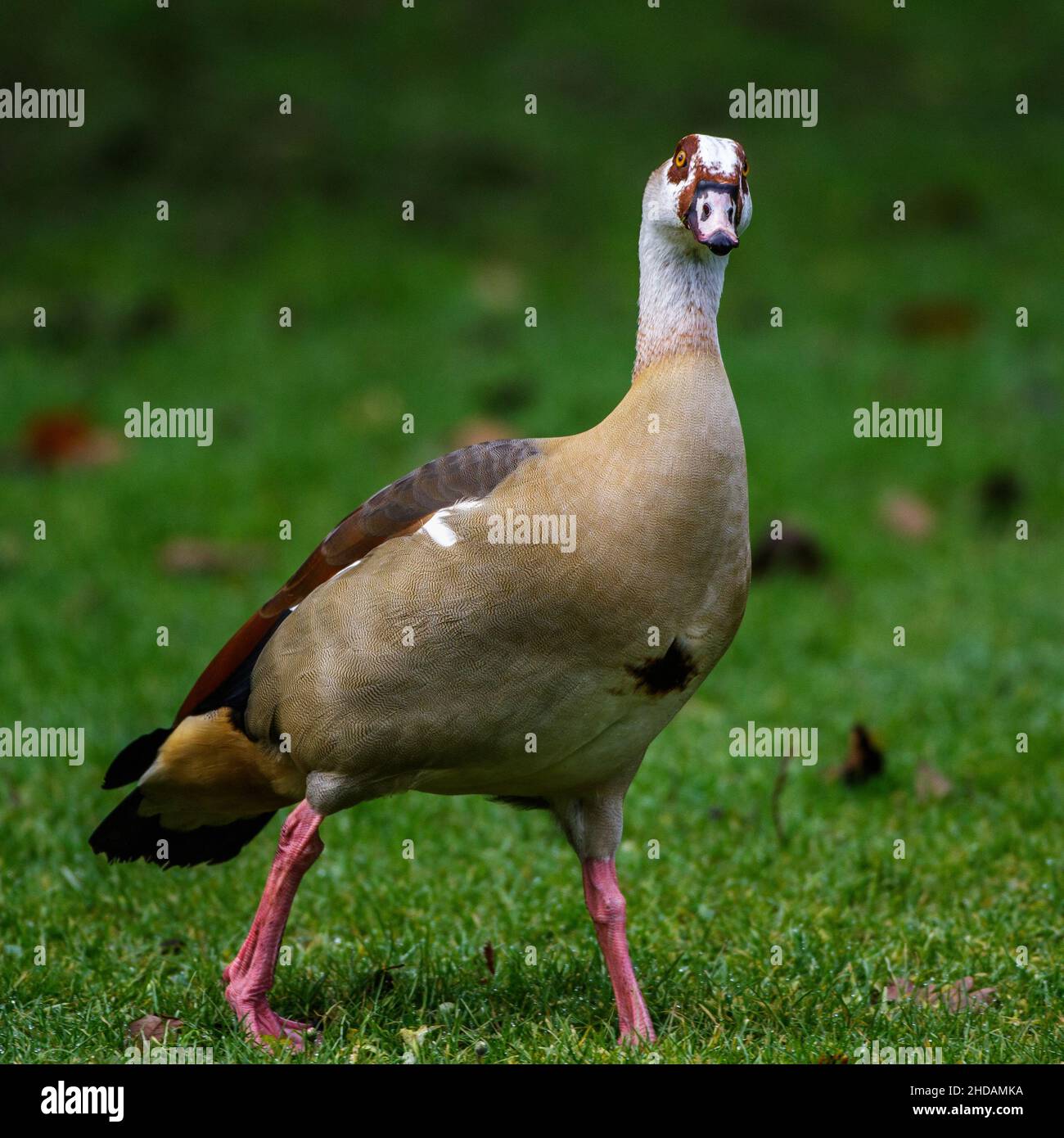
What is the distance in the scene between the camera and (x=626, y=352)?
10.6m

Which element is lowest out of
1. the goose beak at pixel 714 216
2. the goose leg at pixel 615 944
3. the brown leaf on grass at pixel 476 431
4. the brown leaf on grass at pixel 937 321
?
the goose leg at pixel 615 944

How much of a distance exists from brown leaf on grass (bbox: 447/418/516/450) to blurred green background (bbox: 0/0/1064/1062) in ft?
0.16

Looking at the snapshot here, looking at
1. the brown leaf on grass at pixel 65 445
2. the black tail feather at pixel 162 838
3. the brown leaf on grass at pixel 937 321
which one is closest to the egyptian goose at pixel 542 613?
the black tail feather at pixel 162 838

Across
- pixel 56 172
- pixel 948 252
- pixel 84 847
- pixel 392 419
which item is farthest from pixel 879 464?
pixel 56 172

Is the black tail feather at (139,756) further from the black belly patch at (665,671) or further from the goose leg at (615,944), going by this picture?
the black belly patch at (665,671)

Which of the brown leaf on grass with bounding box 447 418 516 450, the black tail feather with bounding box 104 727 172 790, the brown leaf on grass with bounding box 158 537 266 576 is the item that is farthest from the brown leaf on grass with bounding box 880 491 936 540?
the black tail feather with bounding box 104 727 172 790

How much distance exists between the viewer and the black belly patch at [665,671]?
3.38 m

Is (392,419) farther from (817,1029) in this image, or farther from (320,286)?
(817,1029)

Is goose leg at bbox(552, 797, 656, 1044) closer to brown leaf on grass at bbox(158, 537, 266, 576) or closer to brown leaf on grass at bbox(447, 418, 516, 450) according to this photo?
brown leaf on grass at bbox(158, 537, 266, 576)

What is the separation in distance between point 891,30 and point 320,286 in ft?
23.4

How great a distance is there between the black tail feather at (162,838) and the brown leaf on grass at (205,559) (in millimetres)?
3728

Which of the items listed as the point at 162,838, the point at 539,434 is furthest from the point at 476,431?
the point at 162,838

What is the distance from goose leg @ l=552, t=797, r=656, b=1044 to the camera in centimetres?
360

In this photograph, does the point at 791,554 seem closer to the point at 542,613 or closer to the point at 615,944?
the point at 615,944
